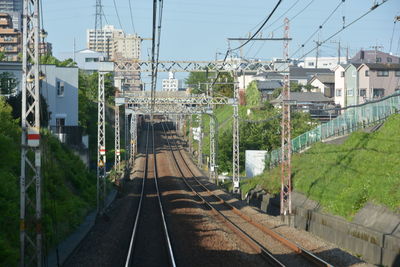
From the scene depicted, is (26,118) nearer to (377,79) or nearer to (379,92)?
(377,79)

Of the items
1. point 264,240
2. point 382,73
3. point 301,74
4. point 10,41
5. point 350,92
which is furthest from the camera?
point 10,41

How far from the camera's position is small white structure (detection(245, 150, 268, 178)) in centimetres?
4888

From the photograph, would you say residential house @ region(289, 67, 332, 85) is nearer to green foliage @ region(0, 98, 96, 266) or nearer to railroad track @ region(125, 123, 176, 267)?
railroad track @ region(125, 123, 176, 267)

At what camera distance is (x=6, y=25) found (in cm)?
11031

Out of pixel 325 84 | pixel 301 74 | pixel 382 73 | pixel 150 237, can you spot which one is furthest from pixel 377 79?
pixel 150 237

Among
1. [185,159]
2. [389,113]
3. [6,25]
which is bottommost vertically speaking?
[185,159]

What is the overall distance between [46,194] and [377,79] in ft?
158

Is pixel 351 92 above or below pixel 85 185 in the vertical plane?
above

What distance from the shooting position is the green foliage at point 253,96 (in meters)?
73.6

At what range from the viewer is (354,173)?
2605 centimetres

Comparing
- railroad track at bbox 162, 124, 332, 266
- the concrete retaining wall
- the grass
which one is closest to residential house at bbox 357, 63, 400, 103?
the grass

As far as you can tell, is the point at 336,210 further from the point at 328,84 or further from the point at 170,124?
the point at 170,124

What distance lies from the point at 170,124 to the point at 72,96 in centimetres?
8868

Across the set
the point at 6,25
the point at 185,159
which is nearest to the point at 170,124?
Result: the point at 6,25
